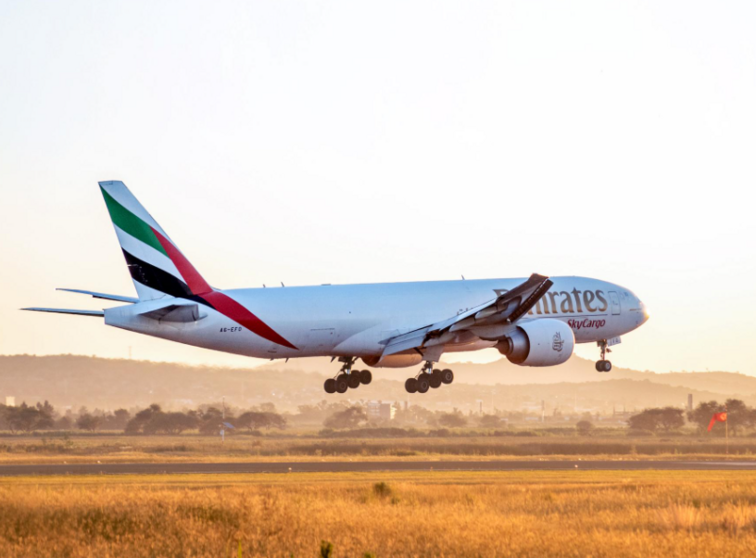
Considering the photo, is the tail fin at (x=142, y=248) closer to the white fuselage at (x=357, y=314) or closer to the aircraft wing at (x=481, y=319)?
the white fuselage at (x=357, y=314)

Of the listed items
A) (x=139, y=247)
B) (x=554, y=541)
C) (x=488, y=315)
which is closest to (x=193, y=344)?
(x=139, y=247)

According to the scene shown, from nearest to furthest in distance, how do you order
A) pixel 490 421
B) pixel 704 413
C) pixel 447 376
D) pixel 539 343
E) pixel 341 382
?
pixel 539 343 < pixel 447 376 < pixel 341 382 < pixel 704 413 < pixel 490 421

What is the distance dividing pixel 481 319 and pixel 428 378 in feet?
13.5

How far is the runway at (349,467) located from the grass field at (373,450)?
5.40 m

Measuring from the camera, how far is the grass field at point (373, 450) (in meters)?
73.0

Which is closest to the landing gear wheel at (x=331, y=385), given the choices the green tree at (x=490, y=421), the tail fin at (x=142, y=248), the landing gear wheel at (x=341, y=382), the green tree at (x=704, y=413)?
the landing gear wheel at (x=341, y=382)

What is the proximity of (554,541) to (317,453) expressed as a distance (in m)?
47.9

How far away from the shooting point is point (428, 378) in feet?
160

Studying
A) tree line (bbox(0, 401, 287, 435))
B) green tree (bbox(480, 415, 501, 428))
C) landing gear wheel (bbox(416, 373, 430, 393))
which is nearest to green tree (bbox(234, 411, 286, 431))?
tree line (bbox(0, 401, 287, 435))

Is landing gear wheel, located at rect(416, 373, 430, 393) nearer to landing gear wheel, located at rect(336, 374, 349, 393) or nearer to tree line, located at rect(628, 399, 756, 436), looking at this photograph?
landing gear wheel, located at rect(336, 374, 349, 393)

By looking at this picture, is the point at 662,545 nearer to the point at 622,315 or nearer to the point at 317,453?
the point at 622,315

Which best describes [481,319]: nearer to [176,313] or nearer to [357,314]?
[357,314]

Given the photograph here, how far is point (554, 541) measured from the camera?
30.2 meters

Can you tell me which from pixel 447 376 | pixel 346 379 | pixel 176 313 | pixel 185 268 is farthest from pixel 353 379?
pixel 176 313
